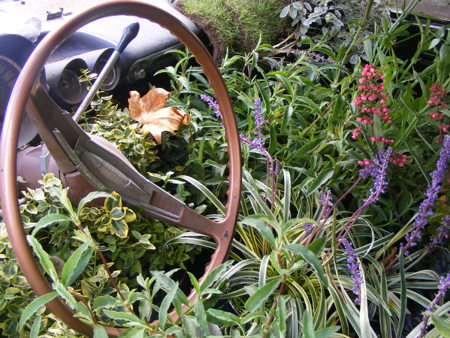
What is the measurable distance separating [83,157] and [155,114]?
469 mm

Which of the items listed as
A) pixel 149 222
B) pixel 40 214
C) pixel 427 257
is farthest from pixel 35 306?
pixel 427 257

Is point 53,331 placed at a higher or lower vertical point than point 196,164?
lower

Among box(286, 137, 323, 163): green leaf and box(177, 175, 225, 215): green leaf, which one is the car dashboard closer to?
box(177, 175, 225, 215): green leaf

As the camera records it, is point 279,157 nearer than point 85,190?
No

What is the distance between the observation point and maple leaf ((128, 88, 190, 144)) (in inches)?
44.6

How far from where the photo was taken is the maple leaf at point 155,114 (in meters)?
1.13

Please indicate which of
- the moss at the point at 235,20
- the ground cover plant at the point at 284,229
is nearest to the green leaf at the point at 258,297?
the ground cover plant at the point at 284,229

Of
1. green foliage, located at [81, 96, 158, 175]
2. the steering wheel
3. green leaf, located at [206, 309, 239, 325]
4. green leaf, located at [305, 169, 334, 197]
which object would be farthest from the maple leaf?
green leaf, located at [206, 309, 239, 325]

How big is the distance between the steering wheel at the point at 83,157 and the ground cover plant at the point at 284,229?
0.06m

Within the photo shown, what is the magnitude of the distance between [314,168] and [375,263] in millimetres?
331

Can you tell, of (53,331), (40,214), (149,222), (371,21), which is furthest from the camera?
(371,21)

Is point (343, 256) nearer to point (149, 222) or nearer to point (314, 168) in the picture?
point (314, 168)

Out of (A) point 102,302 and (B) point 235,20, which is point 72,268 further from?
(B) point 235,20

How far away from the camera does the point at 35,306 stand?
0.53m
